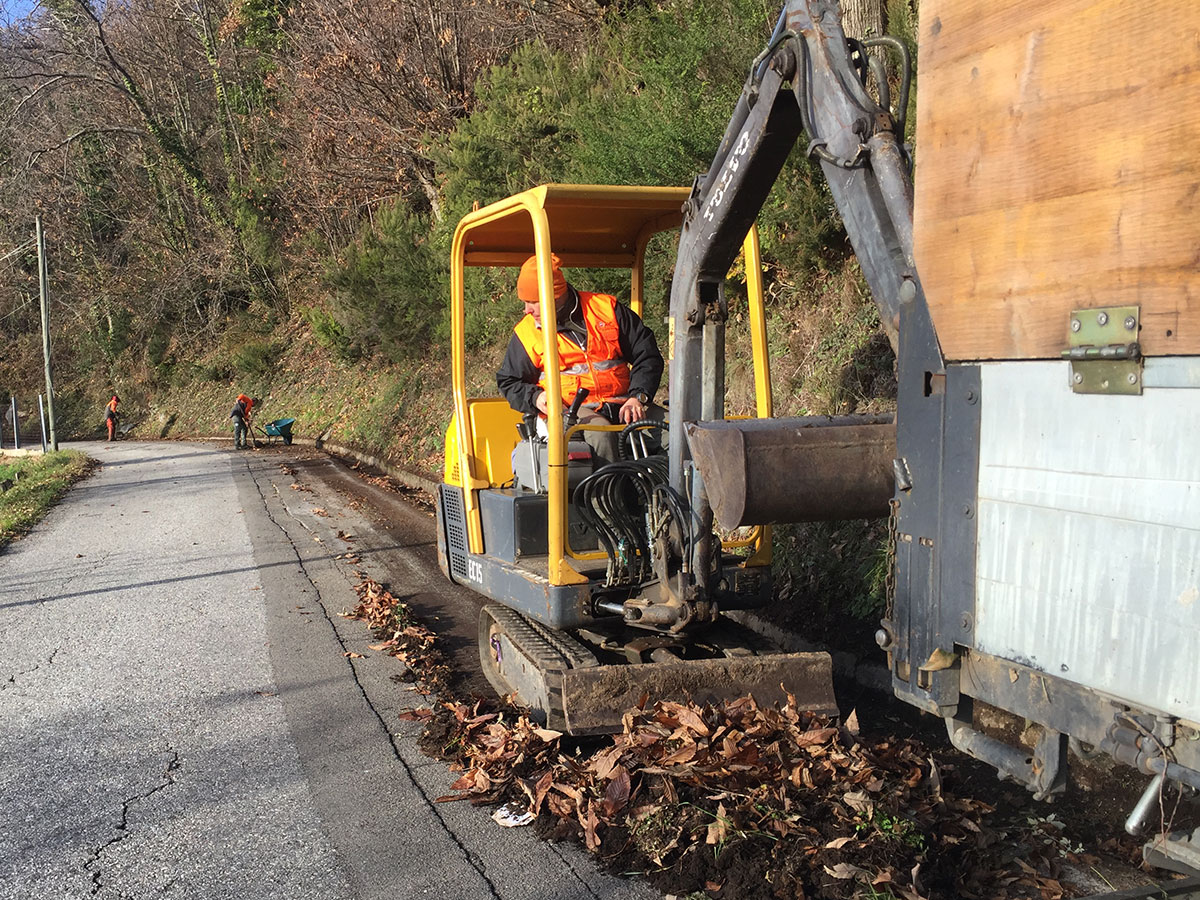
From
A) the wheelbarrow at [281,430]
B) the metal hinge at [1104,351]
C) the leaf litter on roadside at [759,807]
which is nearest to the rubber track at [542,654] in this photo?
the leaf litter on roadside at [759,807]

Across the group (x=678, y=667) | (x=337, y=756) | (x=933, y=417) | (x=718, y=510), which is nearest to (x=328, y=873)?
(x=337, y=756)

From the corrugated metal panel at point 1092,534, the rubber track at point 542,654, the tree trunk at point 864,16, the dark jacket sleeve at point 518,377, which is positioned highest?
the tree trunk at point 864,16

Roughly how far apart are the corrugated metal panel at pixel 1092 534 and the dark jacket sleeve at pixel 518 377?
3663 millimetres

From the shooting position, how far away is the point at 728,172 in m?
4.33

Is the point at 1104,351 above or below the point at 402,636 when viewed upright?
above

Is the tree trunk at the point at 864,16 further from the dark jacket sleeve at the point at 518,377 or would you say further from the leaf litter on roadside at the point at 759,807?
the leaf litter on roadside at the point at 759,807

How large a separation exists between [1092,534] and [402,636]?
5.54m

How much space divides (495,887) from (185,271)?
37846mm

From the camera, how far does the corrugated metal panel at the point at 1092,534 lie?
221cm

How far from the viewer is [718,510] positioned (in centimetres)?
376

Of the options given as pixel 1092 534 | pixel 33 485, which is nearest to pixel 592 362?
pixel 1092 534

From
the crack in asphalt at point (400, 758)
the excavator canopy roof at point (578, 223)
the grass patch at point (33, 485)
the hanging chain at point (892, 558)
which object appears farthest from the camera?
the grass patch at point (33, 485)

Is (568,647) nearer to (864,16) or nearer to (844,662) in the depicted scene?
(844,662)

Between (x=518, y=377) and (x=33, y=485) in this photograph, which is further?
(x=33, y=485)
